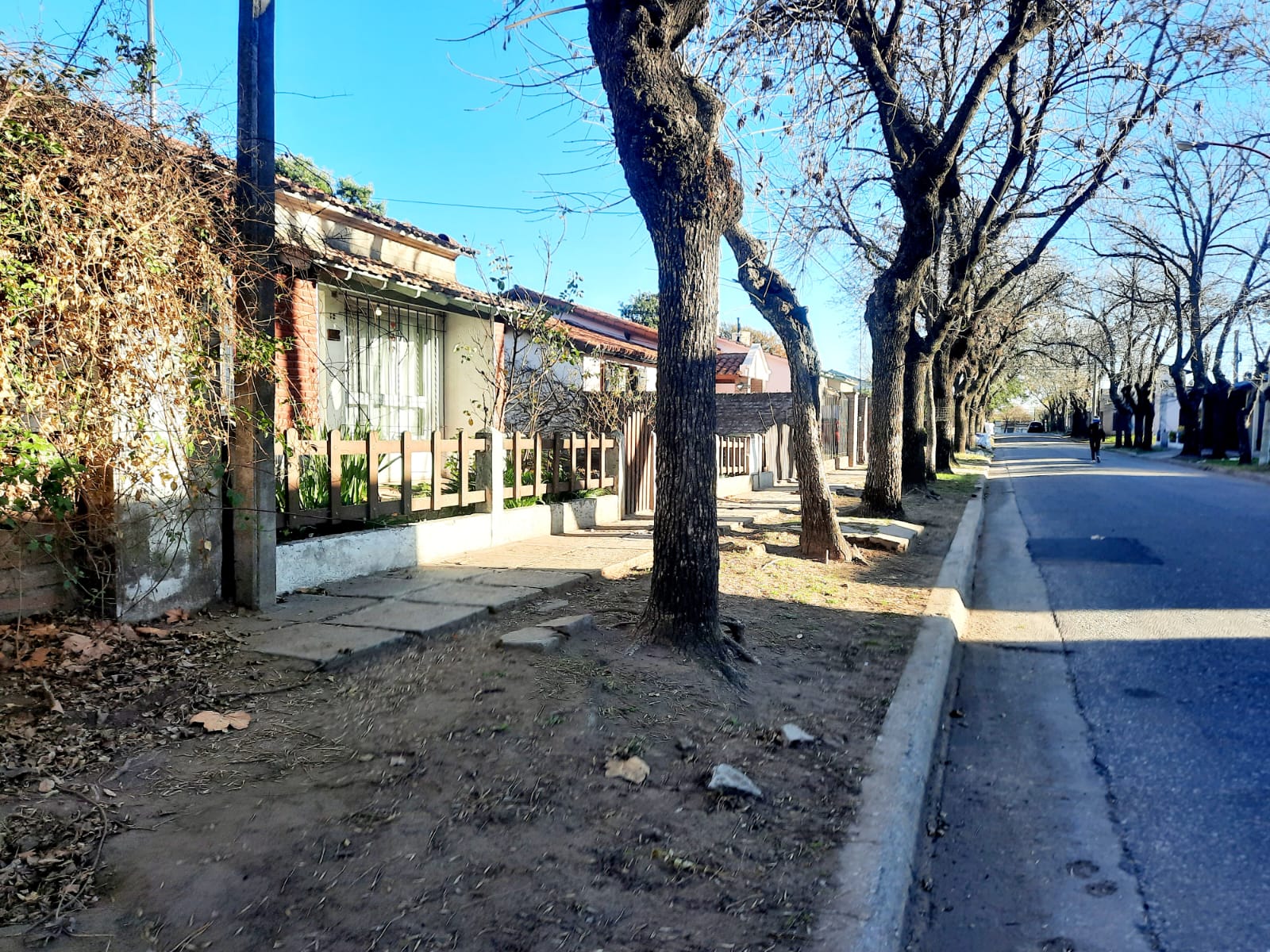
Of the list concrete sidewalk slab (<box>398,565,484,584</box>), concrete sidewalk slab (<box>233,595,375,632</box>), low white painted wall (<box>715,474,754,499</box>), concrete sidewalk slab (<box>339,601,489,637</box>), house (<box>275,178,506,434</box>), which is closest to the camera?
concrete sidewalk slab (<box>339,601,489,637</box>)

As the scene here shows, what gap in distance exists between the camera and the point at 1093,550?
9539 mm

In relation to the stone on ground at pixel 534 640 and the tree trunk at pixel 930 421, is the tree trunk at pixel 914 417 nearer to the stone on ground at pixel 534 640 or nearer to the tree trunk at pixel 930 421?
the tree trunk at pixel 930 421

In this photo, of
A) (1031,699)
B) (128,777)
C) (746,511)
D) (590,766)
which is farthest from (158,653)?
(746,511)

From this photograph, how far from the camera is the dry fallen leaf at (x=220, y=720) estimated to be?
351cm

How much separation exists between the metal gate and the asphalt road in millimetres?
4599

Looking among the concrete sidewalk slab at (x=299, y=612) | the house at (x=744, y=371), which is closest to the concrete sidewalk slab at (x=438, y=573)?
the concrete sidewalk slab at (x=299, y=612)

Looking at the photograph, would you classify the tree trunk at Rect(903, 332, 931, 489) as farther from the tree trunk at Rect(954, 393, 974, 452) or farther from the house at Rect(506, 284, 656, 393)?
the tree trunk at Rect(954, 393, 974, 452)

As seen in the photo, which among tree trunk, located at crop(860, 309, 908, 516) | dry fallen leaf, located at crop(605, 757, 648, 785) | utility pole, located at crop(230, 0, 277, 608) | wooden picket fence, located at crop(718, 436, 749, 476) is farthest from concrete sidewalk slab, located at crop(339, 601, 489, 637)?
wooden picket fence, located at crop(718, 436, 749, 476)

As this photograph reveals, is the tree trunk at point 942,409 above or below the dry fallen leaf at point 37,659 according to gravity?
above

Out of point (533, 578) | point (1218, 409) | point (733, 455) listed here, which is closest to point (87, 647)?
point (533, 578)

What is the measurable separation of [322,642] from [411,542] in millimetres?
2412

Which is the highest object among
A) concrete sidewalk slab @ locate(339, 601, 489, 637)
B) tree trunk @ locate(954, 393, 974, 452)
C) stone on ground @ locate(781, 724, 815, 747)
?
tree trunk @ locate(954, 393, 974, 452)

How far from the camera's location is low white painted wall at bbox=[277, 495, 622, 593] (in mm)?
5922

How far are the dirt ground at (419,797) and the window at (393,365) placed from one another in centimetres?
673
